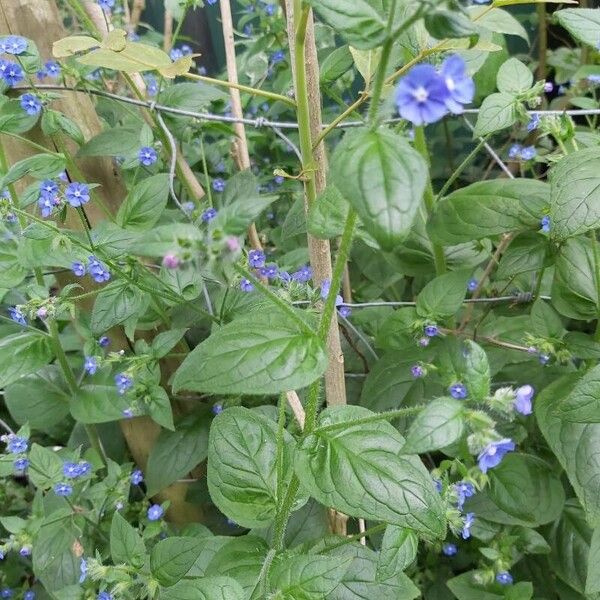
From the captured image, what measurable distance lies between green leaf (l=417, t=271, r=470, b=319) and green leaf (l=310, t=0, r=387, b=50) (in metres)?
0.88

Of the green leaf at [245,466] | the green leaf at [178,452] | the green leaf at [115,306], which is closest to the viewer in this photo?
the green leaf at [245,466]

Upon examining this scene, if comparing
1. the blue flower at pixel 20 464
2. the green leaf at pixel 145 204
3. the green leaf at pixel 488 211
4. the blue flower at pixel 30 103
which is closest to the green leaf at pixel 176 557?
the blue flower at pixel 20 464

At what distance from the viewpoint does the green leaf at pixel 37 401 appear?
1887 millimetres

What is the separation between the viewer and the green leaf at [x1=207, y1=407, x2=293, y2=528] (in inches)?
52.1

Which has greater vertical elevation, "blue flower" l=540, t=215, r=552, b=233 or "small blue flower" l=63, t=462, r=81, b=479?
"blue flower" l=540, t=215, r=552, b=233

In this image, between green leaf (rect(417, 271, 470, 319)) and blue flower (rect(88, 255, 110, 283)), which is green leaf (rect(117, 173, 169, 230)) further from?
green leaf (rect(417, 271, 470, 319))

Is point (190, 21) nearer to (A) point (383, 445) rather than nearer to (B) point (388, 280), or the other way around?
(B) point (388, 280)

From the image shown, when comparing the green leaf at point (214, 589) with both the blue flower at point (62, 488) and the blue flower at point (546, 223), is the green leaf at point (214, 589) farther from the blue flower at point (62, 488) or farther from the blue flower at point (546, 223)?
the blue flower at point (546, 223)

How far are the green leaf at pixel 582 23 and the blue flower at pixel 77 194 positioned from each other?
1062 mm

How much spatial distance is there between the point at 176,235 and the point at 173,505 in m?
1.39

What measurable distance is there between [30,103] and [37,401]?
2.58 feet

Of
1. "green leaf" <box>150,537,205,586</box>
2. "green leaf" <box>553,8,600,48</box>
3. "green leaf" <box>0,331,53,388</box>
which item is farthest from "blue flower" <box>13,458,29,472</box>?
"green leaf" <box>553,8,600,48</box>

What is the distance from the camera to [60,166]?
157 cm

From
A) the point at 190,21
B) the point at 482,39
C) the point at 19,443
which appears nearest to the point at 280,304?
the point at 482,39
